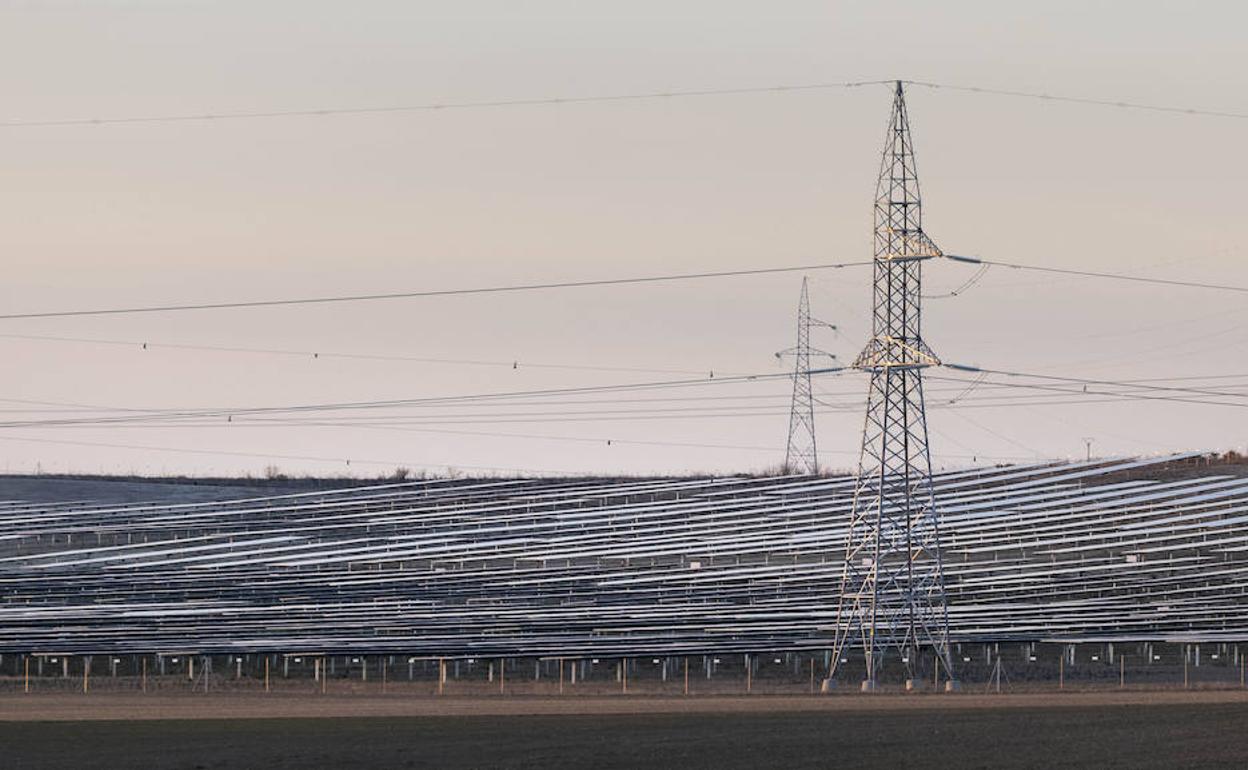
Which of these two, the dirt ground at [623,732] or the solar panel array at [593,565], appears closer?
the dirt ground at [623,732]

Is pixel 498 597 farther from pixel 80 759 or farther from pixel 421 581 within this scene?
pixel 80 759

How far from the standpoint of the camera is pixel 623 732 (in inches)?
1464

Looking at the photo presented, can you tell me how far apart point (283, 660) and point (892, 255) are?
20.1m

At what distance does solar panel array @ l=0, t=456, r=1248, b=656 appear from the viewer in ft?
199

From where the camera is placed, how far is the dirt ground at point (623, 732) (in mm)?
32531

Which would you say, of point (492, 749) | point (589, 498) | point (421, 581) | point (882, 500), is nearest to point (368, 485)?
point (589, 498)

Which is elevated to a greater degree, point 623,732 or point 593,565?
point 593,565

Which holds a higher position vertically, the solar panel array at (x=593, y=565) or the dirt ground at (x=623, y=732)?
the solar panel array at (x=593, y=565)

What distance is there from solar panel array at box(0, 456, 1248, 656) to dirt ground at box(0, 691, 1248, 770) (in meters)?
7.46

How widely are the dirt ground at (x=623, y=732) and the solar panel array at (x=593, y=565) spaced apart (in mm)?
7460

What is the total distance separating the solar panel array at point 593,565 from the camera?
199 feet

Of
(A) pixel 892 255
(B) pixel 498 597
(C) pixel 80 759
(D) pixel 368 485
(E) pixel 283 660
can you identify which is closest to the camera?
(C) pixel 80 759

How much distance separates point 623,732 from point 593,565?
1795 inches

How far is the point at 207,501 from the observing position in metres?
100
